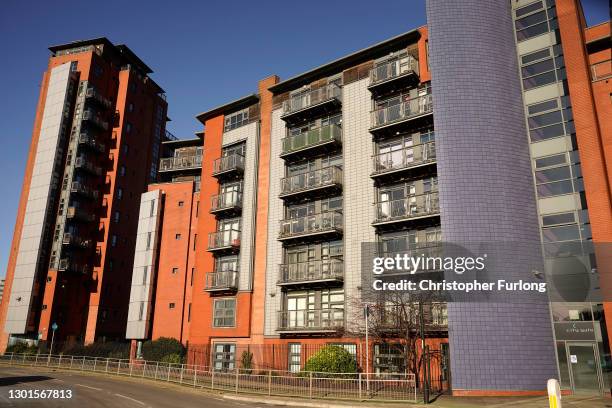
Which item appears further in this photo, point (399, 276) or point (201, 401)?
point (399, 276)

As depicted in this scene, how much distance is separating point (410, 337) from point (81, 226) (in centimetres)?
4534

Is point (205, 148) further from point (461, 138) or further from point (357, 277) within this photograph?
point (461, 138)

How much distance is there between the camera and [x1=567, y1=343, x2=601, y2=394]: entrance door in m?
22.6

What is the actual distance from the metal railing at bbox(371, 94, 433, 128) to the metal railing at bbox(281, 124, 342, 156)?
277cm

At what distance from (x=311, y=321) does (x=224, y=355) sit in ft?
26.1

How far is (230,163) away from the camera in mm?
38406

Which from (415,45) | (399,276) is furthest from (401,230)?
(415,45)

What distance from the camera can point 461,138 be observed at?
26.3 metres

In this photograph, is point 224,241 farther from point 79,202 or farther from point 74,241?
point 79,202

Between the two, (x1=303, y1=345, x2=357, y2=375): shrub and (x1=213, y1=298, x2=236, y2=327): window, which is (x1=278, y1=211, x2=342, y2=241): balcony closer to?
(x1=213, y1=298, x2=236, y2=327): window

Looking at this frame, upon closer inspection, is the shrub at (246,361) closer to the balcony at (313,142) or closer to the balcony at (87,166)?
the balcony at (313,142)

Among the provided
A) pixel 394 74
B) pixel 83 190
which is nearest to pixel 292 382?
pixel 394 74

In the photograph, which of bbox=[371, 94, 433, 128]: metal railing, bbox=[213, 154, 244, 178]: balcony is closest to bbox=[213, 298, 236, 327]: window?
bbox=[213, 154, 244, 178]: balcony

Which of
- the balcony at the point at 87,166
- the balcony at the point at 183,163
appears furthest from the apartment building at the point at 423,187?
the balcony at the point at 87,166
